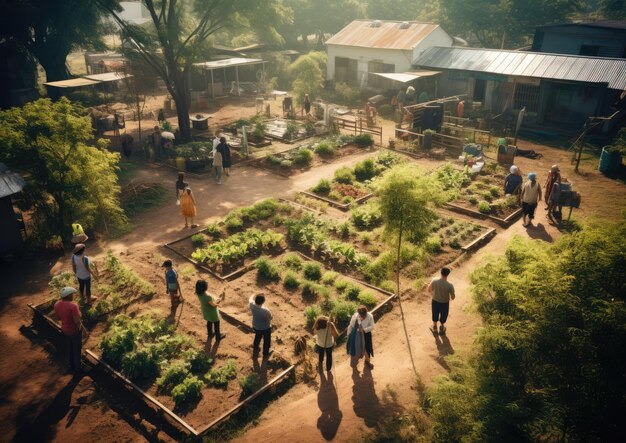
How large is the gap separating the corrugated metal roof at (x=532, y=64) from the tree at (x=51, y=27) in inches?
968

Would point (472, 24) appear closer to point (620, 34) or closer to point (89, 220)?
point (620, 34)

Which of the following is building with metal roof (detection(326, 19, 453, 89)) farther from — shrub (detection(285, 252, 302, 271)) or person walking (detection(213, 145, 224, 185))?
shrub (detection(285, 252, 302, 271))

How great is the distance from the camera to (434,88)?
112ft

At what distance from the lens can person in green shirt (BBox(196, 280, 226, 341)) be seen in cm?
1043

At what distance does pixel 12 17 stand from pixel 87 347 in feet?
99.6

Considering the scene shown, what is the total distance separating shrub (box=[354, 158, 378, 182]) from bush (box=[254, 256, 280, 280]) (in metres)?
8.68

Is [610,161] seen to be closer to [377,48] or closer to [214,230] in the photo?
[214,230]

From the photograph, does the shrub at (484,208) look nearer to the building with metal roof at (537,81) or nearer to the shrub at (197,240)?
the shrub at (197,240)

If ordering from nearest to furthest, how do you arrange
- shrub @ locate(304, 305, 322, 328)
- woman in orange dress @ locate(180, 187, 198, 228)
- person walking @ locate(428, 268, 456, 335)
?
person walking @ locate(428, 268, 456, 335) < shrub @ locate(304, 305, 322, 328) < woman in orange dress @ locate(180, 187, 198, 228)

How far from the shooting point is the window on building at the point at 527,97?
29.3 metres

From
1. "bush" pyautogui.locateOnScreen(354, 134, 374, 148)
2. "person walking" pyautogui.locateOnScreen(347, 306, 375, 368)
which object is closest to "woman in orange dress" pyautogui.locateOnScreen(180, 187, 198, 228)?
"person walking" pyautogui.locateOnScreen(347, 306, 375, 368)

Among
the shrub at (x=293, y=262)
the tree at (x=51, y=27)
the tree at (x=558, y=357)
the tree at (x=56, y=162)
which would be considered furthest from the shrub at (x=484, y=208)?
the tree at (x=51, y=27)

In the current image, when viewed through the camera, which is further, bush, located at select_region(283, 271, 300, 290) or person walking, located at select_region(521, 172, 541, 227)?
person walking, located at select_region(521, 172, 541, 227)

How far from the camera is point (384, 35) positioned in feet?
124
